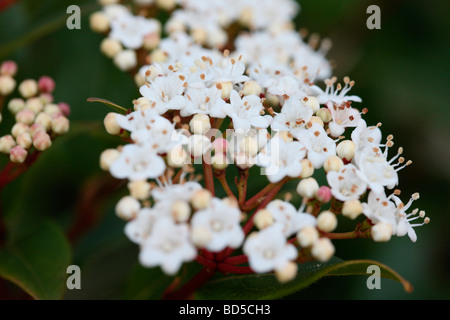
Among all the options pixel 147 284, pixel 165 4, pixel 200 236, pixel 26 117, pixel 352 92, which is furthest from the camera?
pixel 352 92

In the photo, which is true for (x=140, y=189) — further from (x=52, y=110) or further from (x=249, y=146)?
(x=52, y=110)

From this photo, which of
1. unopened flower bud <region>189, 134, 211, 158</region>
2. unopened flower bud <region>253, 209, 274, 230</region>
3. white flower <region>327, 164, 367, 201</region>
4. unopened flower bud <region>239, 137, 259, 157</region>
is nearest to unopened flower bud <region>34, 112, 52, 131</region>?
unopened flower bud <region>189, 134, 211, 158</region>

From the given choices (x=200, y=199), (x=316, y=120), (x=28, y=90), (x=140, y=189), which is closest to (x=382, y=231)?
(x=316, y=120)

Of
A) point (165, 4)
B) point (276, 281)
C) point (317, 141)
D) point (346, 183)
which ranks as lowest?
point (276, 281)

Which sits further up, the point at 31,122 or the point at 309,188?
the point at 31,122

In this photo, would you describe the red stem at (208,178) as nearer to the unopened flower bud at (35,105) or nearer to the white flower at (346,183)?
the white flower at (346,183)
